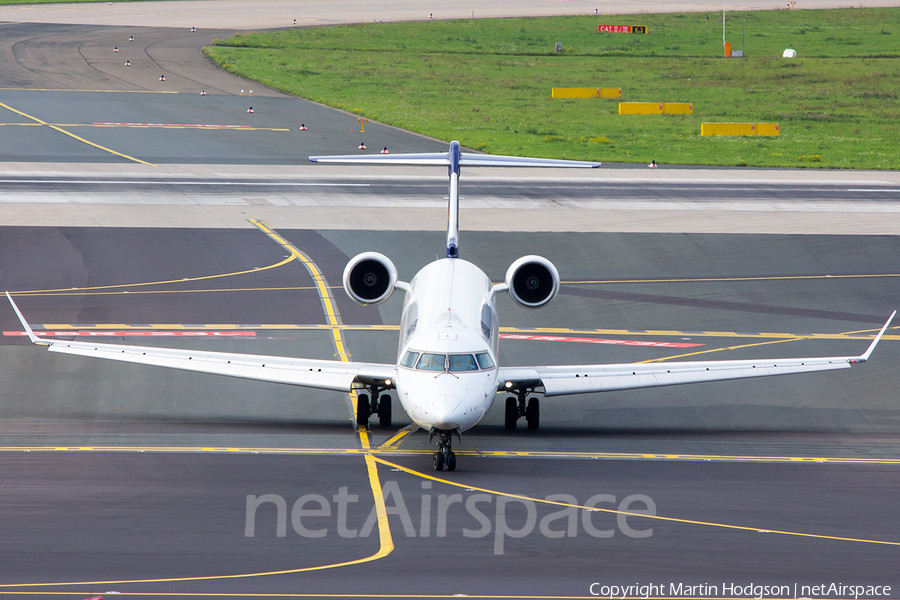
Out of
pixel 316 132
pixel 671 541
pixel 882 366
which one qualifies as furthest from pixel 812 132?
pixel 671 541

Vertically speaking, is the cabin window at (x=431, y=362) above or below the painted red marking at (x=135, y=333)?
below

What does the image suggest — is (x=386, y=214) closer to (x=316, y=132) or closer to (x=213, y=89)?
(x=316, y=132)

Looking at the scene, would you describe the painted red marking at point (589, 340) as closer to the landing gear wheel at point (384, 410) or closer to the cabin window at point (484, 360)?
the landing gear wheel at point (384, 410)

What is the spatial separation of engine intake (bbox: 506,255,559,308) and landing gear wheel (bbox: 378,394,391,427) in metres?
3.55

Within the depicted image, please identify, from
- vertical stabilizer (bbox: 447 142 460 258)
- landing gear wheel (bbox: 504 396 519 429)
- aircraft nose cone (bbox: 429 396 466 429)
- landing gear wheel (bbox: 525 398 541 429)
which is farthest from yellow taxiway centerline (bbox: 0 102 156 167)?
aircraft nose cone (bbox: 429 396 466 429)

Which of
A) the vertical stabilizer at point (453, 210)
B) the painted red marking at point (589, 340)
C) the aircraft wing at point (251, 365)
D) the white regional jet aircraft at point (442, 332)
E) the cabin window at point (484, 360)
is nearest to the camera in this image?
the cabin window at point (484, 360)

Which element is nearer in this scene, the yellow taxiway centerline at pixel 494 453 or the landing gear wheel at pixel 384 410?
the yellow taxiway centerline at pixel 494 453

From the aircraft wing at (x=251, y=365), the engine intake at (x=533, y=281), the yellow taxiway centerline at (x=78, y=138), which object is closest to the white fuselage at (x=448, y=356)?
the engine intake at (x=533, y=281)

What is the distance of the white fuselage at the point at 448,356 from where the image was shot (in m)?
20.3

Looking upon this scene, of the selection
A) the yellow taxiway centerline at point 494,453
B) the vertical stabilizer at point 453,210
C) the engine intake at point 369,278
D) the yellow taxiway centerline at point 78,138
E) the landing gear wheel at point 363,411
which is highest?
the yellow taxiway centerline at point 78,138

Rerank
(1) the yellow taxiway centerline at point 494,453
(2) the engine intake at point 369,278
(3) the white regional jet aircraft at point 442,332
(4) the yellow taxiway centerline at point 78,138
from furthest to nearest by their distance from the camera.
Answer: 1. (4) the yellow taxiway centerline at point 78,138
2. (2) the engine intake at point 369,278
3. (3) the white regional jet aircraft at point 442,332
4. (1) the yellow taxiway centerline at point 494,453

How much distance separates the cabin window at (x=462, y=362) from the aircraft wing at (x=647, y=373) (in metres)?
2.03

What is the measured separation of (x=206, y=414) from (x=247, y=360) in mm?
1786

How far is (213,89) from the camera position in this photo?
78.6m
